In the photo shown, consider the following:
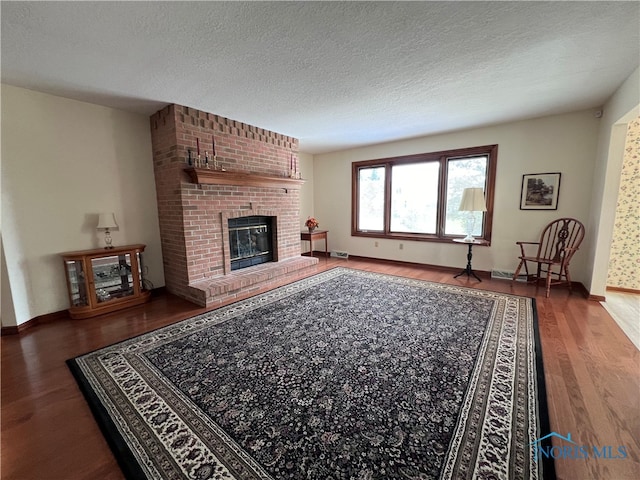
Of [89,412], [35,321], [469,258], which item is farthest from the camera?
[469,258]

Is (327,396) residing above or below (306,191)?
below

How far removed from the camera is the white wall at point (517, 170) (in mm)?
3494

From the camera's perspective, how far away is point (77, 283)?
2904 mm

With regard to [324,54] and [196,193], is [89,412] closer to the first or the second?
[196,193]

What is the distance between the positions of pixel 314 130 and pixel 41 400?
4097 millimetres

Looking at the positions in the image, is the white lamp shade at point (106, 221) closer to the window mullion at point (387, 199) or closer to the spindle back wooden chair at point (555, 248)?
the window mullion at point (387, 199)

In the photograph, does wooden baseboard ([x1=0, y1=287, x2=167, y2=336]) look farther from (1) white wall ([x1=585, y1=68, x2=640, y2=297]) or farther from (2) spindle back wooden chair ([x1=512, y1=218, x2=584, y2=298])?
(1) white wall ([x1=585, y1=68, x2=640, y2=297])

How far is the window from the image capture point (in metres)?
4.27

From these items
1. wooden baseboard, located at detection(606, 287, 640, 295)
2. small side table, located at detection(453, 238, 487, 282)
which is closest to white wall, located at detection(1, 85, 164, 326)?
small side table, located at detection(453, 238, 487, 282)

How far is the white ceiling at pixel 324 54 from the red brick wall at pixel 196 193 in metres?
0.29

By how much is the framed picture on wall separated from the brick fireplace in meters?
3.72

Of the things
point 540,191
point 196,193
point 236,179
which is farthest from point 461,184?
point 196,193

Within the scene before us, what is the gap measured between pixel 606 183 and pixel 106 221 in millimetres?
5723

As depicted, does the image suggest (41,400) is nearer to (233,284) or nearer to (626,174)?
(233,284)
